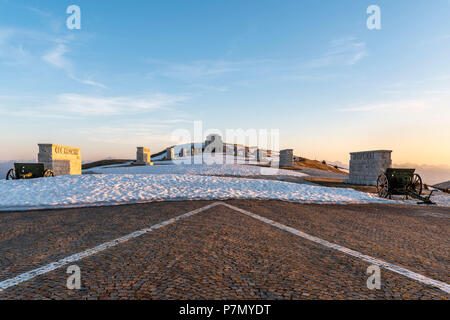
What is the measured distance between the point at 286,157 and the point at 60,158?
2398 centimetres

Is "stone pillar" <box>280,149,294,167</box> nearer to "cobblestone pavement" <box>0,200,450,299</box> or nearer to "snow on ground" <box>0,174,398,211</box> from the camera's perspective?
"snow on ground" <box>0,174,398,211</box>

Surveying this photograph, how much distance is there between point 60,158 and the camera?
17875 millimetres

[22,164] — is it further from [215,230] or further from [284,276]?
[284,276]

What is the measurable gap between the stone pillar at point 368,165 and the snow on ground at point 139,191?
19.2 feet

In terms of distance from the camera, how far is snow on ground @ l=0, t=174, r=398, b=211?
899 centimetres

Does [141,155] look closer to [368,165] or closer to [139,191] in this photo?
[139,191]

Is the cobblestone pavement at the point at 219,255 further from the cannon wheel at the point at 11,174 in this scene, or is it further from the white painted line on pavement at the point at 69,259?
the cannon wheel at the point at 11,174

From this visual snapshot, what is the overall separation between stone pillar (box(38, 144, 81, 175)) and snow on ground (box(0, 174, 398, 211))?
18.2 ft

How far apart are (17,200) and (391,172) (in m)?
16.1

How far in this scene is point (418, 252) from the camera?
444cm

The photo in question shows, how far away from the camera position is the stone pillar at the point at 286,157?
30.8m

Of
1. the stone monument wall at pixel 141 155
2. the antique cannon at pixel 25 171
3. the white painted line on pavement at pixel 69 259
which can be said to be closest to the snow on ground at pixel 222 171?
the stone monument wall at pixel 141 155

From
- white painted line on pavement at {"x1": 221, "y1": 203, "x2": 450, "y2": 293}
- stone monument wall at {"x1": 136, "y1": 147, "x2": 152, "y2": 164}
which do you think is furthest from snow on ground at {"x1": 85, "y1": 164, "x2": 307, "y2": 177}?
white painted line on pavement at {"x1": 221, "y1": 203, "x2": 450, "y2": 293}
